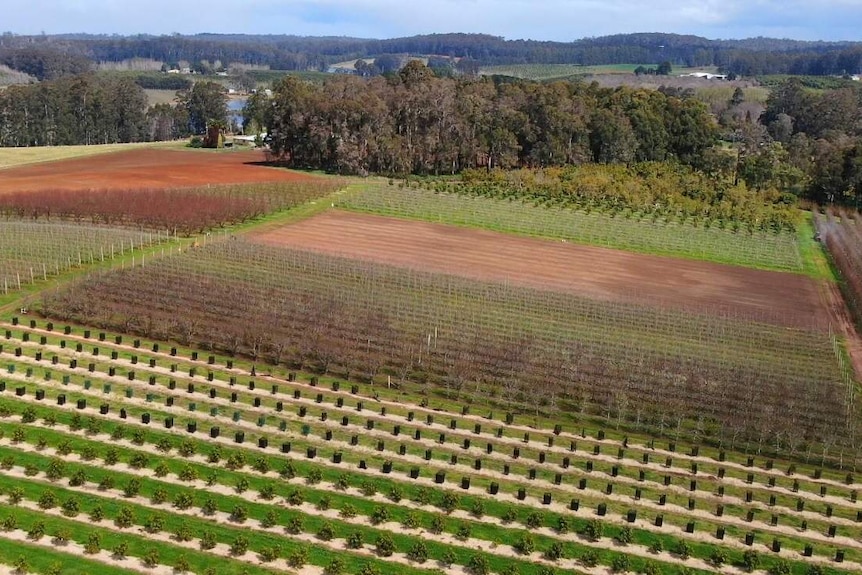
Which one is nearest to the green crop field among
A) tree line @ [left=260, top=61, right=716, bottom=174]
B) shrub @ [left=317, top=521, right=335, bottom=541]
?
shrub @ [left=317, top=521, right=335, bottom=541]

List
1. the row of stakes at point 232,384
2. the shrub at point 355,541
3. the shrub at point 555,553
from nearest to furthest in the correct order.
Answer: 1. the shrub at point 355,541
2. the shrub at point 555,553
3. the row of stakes at point 232,384

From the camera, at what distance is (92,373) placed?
96.8 ft

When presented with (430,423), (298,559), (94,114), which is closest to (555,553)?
(298,559)

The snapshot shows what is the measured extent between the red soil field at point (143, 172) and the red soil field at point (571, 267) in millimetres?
21513

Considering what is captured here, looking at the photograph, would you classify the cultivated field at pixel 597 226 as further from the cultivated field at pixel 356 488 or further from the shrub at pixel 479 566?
the shrub at pixel 479 566

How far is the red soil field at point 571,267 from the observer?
143ft

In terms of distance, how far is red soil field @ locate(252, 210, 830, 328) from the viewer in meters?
43.4

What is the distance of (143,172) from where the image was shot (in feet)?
262

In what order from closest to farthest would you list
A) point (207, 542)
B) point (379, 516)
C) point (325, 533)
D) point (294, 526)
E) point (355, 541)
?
point (207, 542) < point (355, 541) < point (325, 533) < point (294, 526) < point (379, 516)

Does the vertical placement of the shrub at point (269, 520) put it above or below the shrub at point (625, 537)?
above

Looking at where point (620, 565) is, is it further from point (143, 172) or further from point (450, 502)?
point (143, 172)

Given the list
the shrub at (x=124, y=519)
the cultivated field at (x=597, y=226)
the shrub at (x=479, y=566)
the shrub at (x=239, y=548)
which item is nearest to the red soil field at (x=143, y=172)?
the cultivated field at (x=597, y=226)

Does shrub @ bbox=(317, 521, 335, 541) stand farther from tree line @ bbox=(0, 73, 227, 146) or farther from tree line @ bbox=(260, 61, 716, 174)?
tree line @ bbox=(0, 73, 227, 146)

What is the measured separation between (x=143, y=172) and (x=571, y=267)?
160 feet
